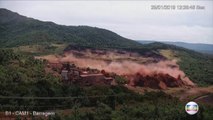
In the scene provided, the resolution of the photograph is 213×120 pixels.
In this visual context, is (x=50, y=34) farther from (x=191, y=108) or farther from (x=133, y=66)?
(x=191, y=108)

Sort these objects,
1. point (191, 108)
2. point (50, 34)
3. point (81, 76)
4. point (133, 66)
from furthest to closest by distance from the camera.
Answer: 1. point (50, 34)
2. point (133, 66)
3. point (81, 76)
4. point (191, 108)

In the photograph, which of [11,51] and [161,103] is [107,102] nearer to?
[161,103]

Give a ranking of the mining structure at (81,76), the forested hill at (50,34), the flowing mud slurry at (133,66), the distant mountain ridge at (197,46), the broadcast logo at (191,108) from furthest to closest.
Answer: the distant mountain ridge at (197,46) → the forested hill at (50,34) → the flowing mud slurry at (133,66) → the mining structure at (81,76) → the broadcast logo at (191,108)

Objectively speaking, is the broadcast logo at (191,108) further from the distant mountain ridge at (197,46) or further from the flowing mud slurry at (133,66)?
the distant mountain ridge at (197,46)

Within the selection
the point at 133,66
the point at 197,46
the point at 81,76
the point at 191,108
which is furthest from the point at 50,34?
the point at 191,108

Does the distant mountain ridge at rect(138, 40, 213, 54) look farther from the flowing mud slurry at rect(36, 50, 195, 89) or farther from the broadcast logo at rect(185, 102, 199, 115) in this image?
the broadcast logo at rect(185, 102, 199, 115)

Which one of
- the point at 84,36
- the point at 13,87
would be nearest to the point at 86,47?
the point at 84,36

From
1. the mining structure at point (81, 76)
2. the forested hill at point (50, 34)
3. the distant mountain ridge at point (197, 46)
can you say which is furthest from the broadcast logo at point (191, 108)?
the forested hill at point (50, 34)

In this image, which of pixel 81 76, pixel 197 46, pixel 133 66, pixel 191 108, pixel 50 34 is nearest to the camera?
pixel 191 108

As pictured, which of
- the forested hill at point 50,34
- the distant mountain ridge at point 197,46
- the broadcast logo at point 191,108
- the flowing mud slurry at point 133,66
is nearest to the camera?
the broadcast logo at point 191,108
